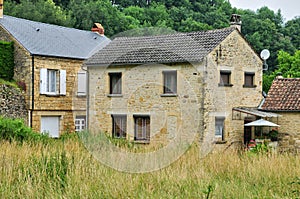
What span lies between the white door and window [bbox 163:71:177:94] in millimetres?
6751

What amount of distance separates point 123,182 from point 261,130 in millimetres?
15366

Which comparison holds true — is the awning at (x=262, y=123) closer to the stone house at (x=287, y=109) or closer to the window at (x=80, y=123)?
the stone house at (x=287, y=109)

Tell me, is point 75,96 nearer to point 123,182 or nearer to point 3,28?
point 3,28

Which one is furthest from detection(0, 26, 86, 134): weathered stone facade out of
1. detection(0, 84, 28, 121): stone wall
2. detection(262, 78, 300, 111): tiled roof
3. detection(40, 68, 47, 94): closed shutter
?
detection(262, 78, 300, 111): tiled roof

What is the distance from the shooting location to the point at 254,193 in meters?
10.2

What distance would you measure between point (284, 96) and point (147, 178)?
14.9 meters

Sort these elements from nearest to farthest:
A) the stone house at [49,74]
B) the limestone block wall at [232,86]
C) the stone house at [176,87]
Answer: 1. the stone house at [176,87]
2. the limestone block wall at [232,86]
3. the stone house at [49,74]

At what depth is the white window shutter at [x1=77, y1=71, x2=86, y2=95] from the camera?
28.8 metres

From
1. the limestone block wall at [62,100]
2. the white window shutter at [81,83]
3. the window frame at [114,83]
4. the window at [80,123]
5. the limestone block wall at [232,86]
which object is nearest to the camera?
the limestone block wall at [232,86]

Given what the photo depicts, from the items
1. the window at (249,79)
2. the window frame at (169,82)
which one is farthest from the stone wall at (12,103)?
the window at (249,79)

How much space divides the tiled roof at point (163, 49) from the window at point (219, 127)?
2.82 meters

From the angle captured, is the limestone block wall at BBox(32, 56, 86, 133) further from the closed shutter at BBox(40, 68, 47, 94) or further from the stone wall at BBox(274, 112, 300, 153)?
the stone wall at BBox(274, 112, 300, 153)

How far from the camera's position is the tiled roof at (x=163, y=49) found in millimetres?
23766

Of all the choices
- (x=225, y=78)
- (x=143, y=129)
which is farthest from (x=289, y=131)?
(x=143, y=129)
